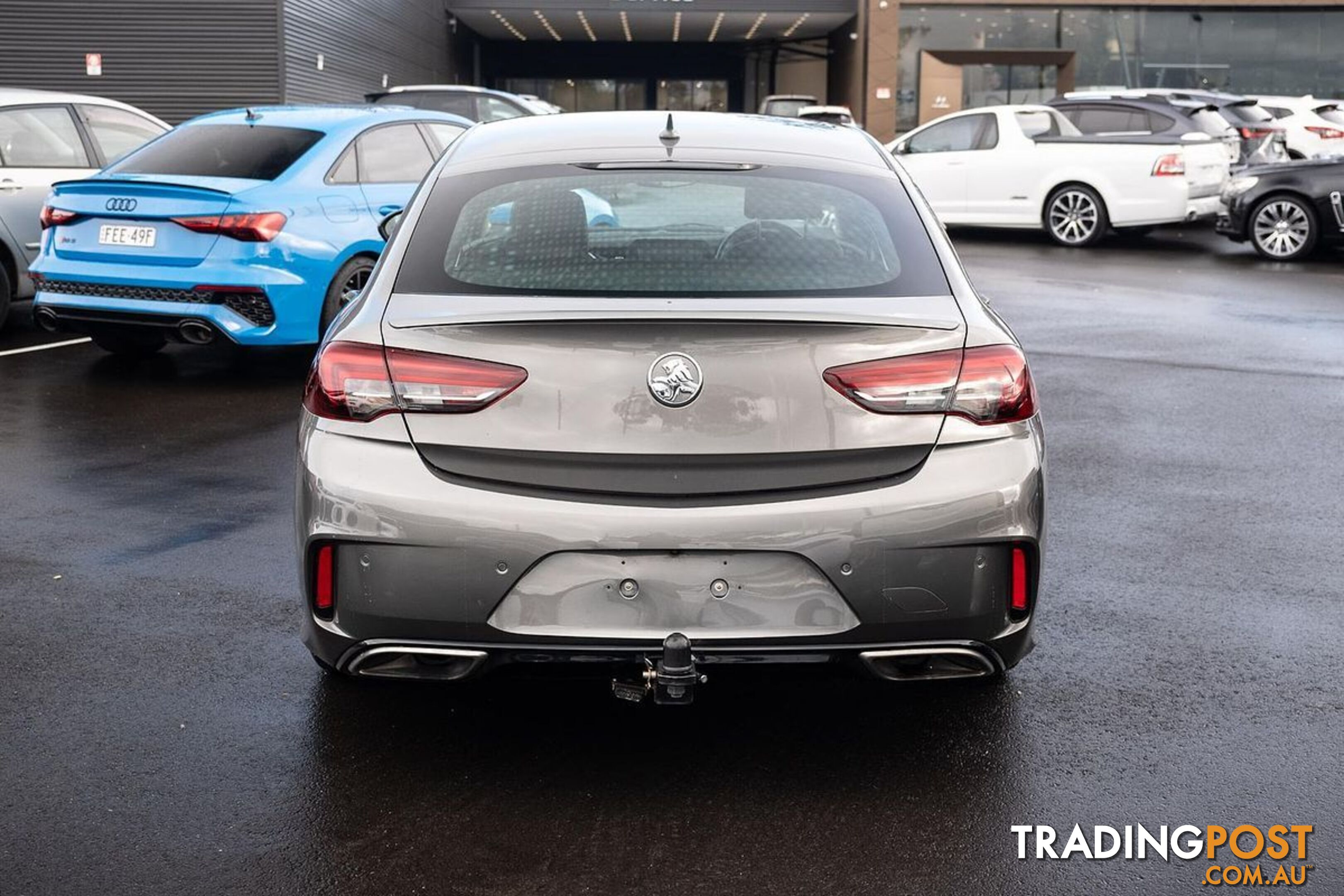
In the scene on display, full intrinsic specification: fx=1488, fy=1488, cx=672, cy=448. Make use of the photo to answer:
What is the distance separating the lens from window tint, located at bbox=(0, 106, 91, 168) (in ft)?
32.5

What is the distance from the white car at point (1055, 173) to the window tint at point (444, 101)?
547cm

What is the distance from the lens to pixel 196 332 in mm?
8273

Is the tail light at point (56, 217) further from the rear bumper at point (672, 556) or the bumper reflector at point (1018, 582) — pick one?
the bumper reflector at point (1018, 582)

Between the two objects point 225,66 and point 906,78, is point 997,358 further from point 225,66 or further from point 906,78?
point 906,78

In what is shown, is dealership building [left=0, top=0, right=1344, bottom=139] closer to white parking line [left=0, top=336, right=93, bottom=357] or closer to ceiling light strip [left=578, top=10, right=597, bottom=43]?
ceiling light strip [left=578, top=10, right=597, bottom=43]

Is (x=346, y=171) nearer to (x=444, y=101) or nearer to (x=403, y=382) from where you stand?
(x=403, y=382)

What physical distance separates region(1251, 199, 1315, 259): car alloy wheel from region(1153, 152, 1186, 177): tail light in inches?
40.6

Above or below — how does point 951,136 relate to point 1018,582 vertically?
above

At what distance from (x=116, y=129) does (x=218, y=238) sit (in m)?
3.34

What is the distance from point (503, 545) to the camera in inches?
126

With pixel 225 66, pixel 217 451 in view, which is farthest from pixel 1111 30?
pixel 217 451

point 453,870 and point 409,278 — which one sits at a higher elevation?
point 409,278

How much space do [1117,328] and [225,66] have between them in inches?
731
